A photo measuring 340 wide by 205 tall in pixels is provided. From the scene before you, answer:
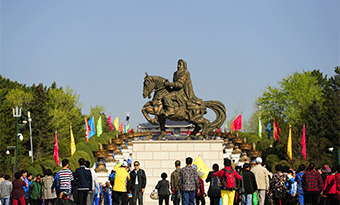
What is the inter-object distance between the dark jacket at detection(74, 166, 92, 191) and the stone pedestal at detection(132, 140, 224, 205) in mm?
9604

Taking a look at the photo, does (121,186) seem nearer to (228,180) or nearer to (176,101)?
(228,180)

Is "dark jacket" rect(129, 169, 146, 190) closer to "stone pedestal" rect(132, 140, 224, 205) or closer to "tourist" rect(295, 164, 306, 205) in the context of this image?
"tourist" rect(295, 164, 306, 205)

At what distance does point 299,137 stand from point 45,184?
90.6 feet

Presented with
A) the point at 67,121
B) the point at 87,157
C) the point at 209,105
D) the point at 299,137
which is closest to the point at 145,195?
the point at 209,105

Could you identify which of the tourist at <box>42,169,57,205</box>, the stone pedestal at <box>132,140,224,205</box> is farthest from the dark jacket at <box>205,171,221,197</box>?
the stone pedestal at <box>132,140,224,205</box>

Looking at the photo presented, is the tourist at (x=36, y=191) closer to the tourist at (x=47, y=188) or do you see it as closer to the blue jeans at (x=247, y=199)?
the tourist at (x=47, y=188)

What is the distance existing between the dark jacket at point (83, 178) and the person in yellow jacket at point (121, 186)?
5.39 feet

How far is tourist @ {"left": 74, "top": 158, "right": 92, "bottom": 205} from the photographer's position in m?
12.4

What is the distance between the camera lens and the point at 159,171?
21.8 m

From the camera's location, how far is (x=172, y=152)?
22.3 metres

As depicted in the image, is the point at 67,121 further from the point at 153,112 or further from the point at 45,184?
the point at 45,184

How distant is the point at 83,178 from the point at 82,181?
78 millimetres

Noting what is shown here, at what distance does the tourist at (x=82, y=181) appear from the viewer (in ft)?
40.6

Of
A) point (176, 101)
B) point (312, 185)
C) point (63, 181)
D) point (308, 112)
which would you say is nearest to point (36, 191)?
point (63, 181)
